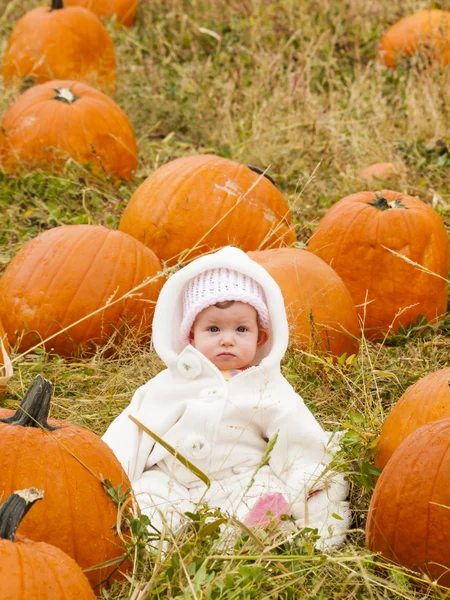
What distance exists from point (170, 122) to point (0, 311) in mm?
3863

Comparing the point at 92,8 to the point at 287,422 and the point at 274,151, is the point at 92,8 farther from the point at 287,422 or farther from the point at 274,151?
the point at 287,422

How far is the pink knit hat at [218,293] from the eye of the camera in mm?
4000

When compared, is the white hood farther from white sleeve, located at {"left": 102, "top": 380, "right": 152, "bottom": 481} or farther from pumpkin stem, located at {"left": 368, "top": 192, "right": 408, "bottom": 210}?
pumpkin stem, located at {"left": 368, "top": 192, "right": 408, "bottom": 210}

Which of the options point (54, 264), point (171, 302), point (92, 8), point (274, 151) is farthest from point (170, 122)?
point (171, 302)

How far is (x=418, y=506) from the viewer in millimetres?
3139

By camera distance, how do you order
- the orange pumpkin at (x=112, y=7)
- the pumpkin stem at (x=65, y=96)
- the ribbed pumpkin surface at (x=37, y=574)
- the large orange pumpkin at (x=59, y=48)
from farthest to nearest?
the orange pumpkin at (x=112, y=7), the large orange pumpkin at (x=59, y=48), the pumpkin stem at (x=65, y=96), the ribbed pumpkin surface at (x=37, y=574)

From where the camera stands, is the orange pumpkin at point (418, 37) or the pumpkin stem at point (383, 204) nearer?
the pumpkin stem at point (383, 204)

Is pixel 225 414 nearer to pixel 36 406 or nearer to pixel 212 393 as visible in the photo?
pixel 212 393

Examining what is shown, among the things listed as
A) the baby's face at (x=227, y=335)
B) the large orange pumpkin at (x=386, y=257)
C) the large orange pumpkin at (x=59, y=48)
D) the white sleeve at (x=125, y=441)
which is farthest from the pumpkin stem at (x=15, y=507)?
the large orange pumpkin at (x=59, y=48)

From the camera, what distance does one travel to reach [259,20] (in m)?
10.1

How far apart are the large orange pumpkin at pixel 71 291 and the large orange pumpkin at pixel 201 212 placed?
54 cm

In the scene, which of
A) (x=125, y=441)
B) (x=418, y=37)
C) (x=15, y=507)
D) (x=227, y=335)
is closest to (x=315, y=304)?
(x=227, y=335)

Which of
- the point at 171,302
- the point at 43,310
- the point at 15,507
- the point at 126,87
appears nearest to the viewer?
the point at 15,507

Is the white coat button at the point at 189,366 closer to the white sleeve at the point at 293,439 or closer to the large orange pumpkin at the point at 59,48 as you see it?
the white sleeve at the point at 293,439
